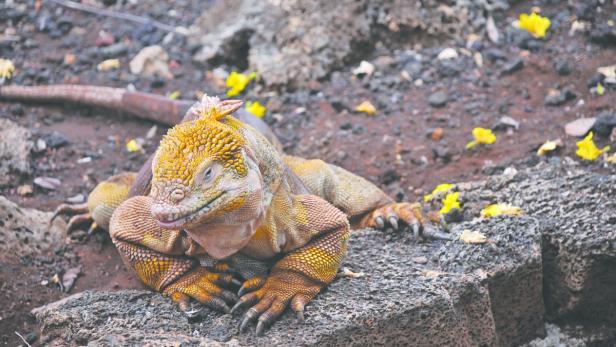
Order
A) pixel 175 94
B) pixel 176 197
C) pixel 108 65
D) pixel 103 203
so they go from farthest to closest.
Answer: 1. pixel 108 65
2. pixel 175 94
3. pixel 103 203
4. pixel 176 197

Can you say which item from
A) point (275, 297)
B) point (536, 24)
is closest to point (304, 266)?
point (275, 297)

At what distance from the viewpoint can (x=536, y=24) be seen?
7.24 meters

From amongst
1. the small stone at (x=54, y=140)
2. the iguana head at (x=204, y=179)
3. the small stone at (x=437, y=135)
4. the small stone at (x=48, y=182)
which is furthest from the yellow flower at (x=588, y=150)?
the small stone at (x=54, y=140)

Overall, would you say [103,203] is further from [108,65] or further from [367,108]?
[108,65]

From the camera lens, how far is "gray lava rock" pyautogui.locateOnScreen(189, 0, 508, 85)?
23.6 feet

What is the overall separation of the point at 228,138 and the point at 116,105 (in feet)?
12.2

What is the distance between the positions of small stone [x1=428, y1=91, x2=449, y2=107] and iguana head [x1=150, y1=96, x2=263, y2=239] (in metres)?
3.35

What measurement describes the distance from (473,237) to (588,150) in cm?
149

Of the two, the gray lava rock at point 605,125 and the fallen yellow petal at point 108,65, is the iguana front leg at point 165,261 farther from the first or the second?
the fallen yellow petal at point 108,65

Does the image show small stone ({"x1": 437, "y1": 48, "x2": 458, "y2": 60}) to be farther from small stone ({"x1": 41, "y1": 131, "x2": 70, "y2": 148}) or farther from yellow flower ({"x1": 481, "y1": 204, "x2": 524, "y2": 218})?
small stone ({"x1": 41, "y1": 131, "x2": 70, "y2": 148})

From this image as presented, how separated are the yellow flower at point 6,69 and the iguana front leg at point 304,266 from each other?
441 cm

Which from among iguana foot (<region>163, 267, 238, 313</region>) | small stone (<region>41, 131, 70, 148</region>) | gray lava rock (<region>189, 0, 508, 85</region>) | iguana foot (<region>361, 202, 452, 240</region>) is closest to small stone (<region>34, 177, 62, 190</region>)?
small stone (<region>41, 131, 70, 148</region>)

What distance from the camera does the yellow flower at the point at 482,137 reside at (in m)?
6.15

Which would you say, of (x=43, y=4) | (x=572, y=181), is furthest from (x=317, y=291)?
(x=43, y=4)
